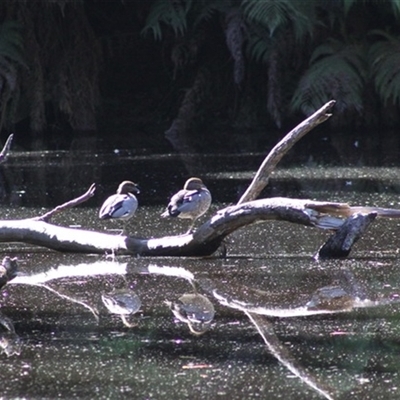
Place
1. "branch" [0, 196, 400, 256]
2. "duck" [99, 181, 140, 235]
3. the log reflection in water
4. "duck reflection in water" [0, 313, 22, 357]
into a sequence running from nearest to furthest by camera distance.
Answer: the log reflection in water < "duck reflection in water" [0, 313, 22, 357] < "branch" [0, 196, 400, 256] < "duck" [99, 181, 140, 235]

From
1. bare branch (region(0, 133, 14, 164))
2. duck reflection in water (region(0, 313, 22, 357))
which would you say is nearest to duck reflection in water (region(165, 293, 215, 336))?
duck reflection in water (region(0, 313, 22, 357))

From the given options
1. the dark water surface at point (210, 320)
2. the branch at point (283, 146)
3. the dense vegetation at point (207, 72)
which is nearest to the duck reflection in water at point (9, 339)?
the dark water surface at point (210, 320)

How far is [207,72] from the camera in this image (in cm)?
1452

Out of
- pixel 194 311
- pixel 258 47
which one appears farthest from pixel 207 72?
pixel 194 311

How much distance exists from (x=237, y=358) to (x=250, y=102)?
384 inches

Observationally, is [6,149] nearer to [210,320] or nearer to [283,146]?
[283,146]

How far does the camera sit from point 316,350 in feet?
15.8

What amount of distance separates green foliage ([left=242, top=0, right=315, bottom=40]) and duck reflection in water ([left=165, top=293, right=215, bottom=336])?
7.40m

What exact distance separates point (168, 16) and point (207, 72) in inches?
39.7

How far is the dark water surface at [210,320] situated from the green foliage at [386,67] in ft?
14.7

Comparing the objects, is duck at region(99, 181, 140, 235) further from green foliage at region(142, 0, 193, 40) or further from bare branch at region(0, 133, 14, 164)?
green foliage at region(142, 0, 193, 40)

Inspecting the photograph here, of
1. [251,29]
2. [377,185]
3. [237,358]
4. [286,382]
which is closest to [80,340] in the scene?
[237,358]

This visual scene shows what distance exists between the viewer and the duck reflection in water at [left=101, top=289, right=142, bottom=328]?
5.60 m

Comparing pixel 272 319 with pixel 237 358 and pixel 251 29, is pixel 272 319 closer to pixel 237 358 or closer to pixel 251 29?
pixel 237 358
